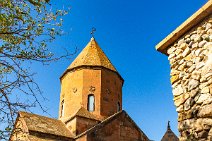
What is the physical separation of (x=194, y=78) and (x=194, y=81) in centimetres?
5

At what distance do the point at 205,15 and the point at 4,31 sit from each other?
144 inches

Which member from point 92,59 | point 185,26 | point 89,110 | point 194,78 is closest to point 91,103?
point 89,110

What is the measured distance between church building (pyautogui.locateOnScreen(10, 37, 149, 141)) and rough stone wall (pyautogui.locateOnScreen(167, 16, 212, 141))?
10943 mm

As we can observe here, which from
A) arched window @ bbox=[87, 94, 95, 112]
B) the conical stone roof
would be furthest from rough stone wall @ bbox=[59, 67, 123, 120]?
the conical stone roof

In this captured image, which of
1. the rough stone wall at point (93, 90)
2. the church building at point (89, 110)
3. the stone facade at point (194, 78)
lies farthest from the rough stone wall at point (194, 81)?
the rough stone wall at point (93, 90)

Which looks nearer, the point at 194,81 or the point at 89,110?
the point at 194,81

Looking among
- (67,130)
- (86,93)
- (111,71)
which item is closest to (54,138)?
(67,130)

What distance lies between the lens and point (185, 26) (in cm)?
456

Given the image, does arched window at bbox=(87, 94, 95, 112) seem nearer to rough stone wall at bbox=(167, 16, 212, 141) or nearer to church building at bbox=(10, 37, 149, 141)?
church building at bbox=(10, 37, 149, 141)

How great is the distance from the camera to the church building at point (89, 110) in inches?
606

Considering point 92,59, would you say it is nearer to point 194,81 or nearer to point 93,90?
point 93,90

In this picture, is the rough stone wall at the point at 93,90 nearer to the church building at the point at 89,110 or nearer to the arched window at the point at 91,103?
the church building at the point at 89,110

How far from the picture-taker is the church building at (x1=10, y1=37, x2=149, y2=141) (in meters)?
15.4

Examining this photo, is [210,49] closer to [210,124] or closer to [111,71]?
[210,124]
